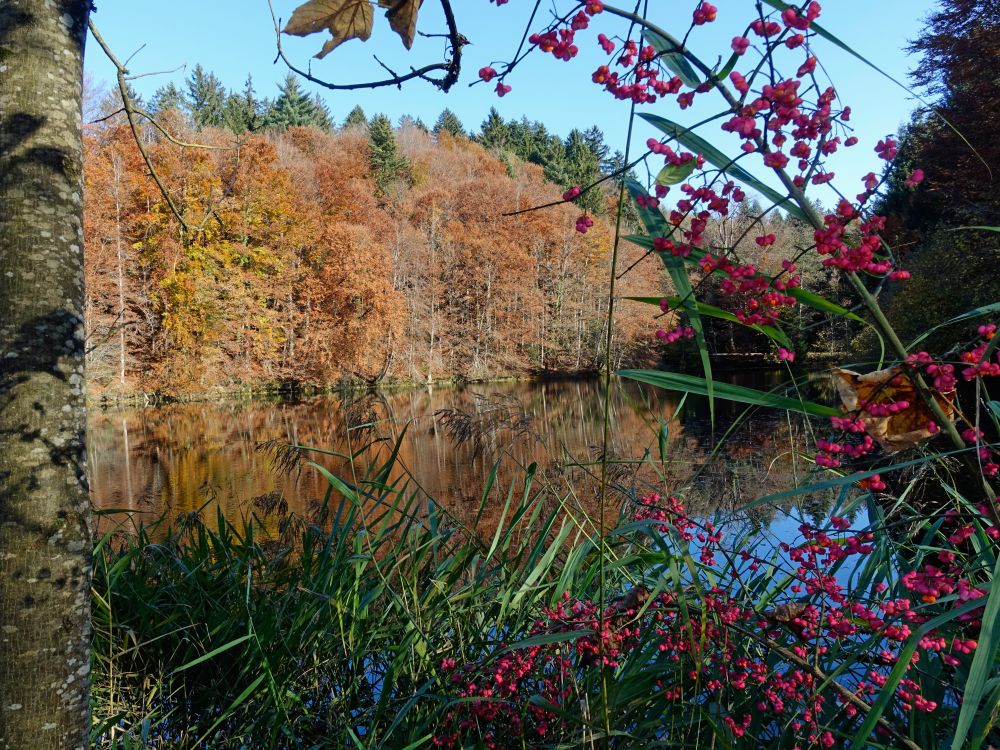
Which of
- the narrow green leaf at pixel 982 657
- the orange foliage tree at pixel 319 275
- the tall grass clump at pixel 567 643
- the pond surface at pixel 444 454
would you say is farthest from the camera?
the orange foliage tree at pixel 319 275

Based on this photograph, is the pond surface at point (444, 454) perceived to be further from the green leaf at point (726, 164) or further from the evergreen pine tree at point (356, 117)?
the evergreen pine tree at point (356, 117)

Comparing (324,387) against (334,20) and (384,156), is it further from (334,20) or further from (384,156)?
(334,20)

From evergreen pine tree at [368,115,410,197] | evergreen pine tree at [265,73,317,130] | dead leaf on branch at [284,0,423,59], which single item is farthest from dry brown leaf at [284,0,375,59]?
evergreen pine tree at [265,73,317,130]

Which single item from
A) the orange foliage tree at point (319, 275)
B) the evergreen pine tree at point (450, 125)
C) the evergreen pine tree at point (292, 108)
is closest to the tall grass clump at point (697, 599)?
the orange foliage tree at point (319, 275)

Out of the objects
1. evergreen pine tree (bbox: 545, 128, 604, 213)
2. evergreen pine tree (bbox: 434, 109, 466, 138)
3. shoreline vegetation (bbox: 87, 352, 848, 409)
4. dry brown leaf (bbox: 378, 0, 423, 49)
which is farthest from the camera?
evergreen pine tree (bbox: 434, 109, 466, 138)

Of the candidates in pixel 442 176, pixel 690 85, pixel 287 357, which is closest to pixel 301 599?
pixel 690 85

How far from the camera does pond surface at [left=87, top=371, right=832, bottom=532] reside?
4574mm

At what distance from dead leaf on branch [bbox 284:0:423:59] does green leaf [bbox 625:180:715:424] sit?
2.25 ft

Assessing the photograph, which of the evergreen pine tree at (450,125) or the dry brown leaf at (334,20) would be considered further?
the evergreen pine tree at (450,125)

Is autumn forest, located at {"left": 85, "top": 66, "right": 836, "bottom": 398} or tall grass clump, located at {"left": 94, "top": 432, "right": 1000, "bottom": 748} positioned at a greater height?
autumn forest, located at {"left": 85, "top": 66, "right": 836, "bottom": 398}

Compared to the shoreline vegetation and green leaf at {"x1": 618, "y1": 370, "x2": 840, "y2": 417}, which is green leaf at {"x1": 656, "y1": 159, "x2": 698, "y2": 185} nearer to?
green leaf at {"x1": 618, "y1": 370, "x2": 840, "y2": 417}

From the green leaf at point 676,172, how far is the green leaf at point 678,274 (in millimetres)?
41

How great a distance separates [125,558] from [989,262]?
43.2 feet

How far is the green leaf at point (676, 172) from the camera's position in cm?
72
